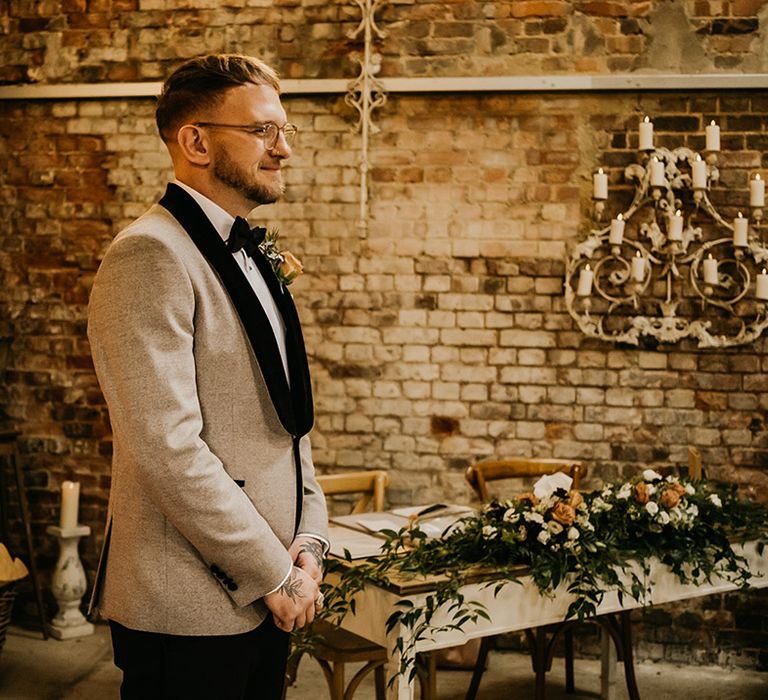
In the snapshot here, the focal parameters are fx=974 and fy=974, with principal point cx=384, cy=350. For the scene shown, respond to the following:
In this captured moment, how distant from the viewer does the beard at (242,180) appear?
6.07 ft

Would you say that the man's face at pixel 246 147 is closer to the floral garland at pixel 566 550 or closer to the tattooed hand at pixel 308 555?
the tattooed hand at pixel 308 555

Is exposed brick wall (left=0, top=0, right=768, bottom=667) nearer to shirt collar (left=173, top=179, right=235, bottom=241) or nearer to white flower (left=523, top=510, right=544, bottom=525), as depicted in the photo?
white flower (left=523, top=510, right=544, bottom=525)

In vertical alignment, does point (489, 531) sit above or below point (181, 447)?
below

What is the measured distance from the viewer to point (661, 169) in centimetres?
436

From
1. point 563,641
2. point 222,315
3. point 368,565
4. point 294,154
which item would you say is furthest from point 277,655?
point 294,154

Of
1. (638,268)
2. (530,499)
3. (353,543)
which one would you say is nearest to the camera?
(530,499)

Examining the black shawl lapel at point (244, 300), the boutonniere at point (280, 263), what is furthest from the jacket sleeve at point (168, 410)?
the boutonniere at point (280, 263)

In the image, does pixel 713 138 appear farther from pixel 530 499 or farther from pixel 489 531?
pixel 489 531

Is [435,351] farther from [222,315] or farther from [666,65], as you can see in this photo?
[222,315]

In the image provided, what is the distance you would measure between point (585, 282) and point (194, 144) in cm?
286

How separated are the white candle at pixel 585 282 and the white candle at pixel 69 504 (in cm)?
258

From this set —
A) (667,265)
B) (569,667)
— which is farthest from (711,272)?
(569,667)

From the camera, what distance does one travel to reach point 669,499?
295 centimetres

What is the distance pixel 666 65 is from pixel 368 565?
285 cm
